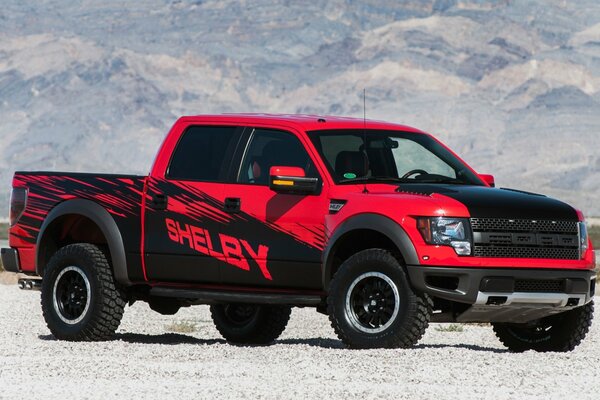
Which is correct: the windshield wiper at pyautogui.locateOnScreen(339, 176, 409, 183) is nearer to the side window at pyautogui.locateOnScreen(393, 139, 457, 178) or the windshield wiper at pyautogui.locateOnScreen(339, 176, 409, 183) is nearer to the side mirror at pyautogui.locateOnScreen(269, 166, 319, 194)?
the side mirror at pyautogui.locateOnScreen(269, 166, 319, 194)

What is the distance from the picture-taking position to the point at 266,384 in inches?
332

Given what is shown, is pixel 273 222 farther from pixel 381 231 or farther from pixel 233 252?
pixel 381 231

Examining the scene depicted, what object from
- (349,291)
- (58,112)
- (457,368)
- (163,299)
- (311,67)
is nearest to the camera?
(457,368)

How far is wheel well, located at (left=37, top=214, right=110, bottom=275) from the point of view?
41.1ft

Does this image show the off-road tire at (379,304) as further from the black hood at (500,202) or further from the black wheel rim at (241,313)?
the black wheel rim at (241,313)

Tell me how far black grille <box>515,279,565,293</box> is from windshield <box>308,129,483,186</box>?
4.22 ft

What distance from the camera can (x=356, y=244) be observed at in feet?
35.0

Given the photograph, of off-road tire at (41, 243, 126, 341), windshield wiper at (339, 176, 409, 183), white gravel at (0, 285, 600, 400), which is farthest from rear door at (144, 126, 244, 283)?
windshield wiper at (339, 176, 409, 183)

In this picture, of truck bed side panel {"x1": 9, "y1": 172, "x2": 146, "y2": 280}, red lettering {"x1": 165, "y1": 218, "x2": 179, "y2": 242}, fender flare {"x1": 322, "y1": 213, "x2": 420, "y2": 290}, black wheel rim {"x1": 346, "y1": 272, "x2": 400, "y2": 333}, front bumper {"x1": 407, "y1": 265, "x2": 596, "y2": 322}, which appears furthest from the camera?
truck bed side panel {"x1": 9, "y1": 172, "x2": 146, "y2": 280}

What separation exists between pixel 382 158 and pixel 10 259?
3954 millimetres

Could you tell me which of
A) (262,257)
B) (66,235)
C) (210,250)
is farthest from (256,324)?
(262,257)

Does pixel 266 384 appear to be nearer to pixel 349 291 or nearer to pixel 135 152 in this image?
pixel 349 291

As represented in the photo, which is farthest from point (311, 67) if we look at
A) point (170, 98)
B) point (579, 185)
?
point (579, 185)

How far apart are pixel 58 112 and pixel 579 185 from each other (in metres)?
46.9
